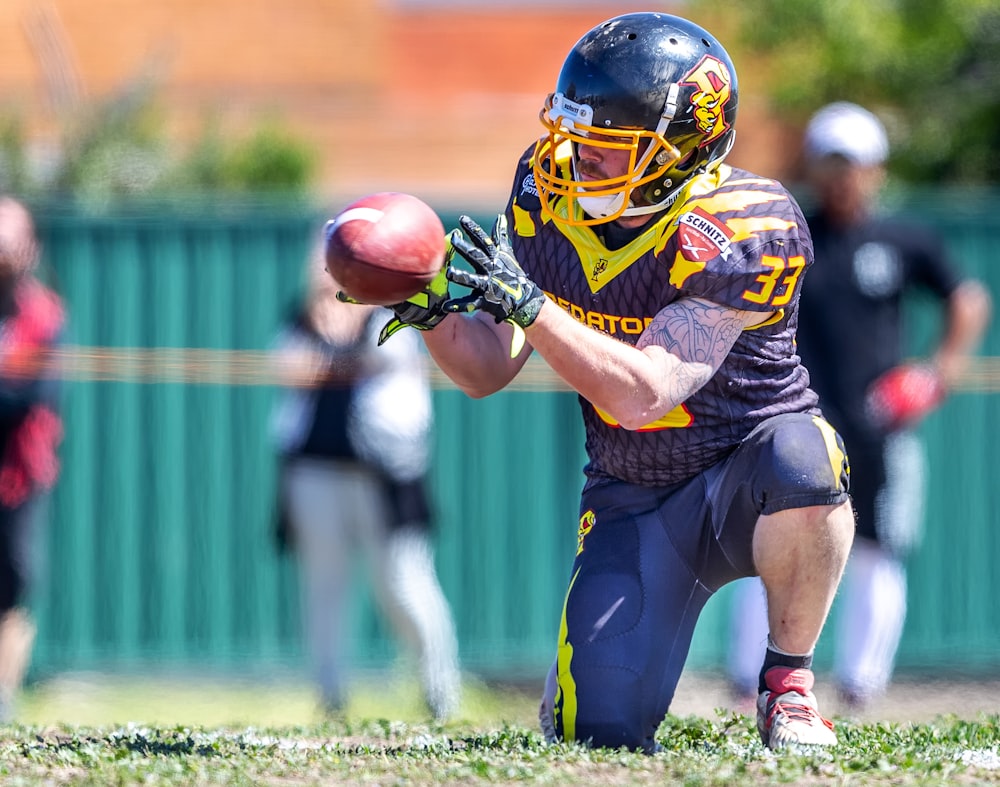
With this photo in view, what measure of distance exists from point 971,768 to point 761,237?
1.33 meters

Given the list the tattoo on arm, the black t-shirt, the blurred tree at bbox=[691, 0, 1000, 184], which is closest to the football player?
the tattoo on arm

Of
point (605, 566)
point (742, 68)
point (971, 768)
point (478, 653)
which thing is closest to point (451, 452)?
point (478, 653)

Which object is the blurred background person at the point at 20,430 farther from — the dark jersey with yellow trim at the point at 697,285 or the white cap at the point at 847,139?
the white cap at the point at 847,139

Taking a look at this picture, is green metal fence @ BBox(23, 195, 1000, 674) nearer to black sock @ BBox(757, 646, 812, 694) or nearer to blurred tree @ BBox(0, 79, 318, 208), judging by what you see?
blurred tree @ BBox(0, 79, 318, 208)

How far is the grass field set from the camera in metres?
3.40

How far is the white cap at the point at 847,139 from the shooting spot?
6582mm

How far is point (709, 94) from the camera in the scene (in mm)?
3895

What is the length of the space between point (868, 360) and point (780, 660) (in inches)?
114

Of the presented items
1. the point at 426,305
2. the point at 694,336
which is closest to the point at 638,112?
the point at 694,336

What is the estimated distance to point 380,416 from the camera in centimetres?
696

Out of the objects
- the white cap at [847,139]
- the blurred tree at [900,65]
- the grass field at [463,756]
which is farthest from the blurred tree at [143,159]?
the blurred tree at [900,65]

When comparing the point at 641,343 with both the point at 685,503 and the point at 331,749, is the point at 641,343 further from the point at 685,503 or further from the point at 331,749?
the point at 331,749

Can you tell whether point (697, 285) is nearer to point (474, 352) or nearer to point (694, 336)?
point (694, 336)

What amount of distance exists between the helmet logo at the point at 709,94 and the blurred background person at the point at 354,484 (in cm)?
318
